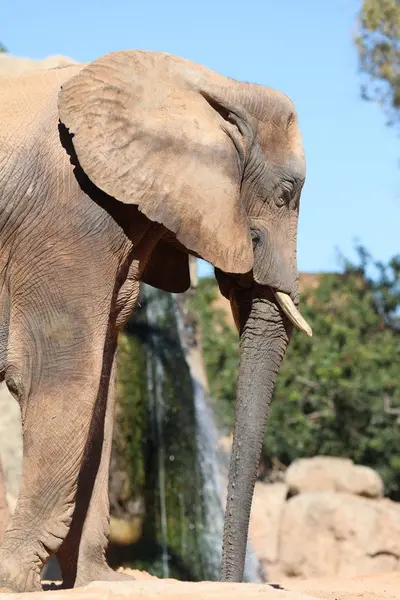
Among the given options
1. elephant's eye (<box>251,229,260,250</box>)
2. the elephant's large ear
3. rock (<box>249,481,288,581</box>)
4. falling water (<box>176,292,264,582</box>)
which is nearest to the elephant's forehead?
the elephant's large ear

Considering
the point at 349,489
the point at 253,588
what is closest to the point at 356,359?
the point at 349,489

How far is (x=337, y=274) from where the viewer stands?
19.5m

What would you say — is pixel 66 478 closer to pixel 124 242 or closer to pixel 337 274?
pixel 124 242

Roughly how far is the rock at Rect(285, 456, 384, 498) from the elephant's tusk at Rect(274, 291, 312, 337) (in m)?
8.19

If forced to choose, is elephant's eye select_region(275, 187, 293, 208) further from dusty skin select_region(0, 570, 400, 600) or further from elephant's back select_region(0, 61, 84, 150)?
dusty skin select_region(0, 570, 400, 600)

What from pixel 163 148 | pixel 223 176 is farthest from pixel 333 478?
pixel 163 148

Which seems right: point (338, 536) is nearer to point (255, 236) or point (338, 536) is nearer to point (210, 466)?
point (210, 466)

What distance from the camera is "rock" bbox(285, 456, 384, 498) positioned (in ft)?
45.3

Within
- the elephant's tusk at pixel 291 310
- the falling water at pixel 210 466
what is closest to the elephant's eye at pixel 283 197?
the elephant's tusk at pixel 291 310

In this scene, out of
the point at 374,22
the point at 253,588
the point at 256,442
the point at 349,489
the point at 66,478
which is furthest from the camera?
the point at 374,22

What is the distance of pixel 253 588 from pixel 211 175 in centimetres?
200

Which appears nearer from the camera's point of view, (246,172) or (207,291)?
(246,172)

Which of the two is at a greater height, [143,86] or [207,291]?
[207,291]

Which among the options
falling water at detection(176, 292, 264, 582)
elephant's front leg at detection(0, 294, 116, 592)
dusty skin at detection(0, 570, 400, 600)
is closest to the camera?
dusty skin at detection(0, 570, 400, 600)
